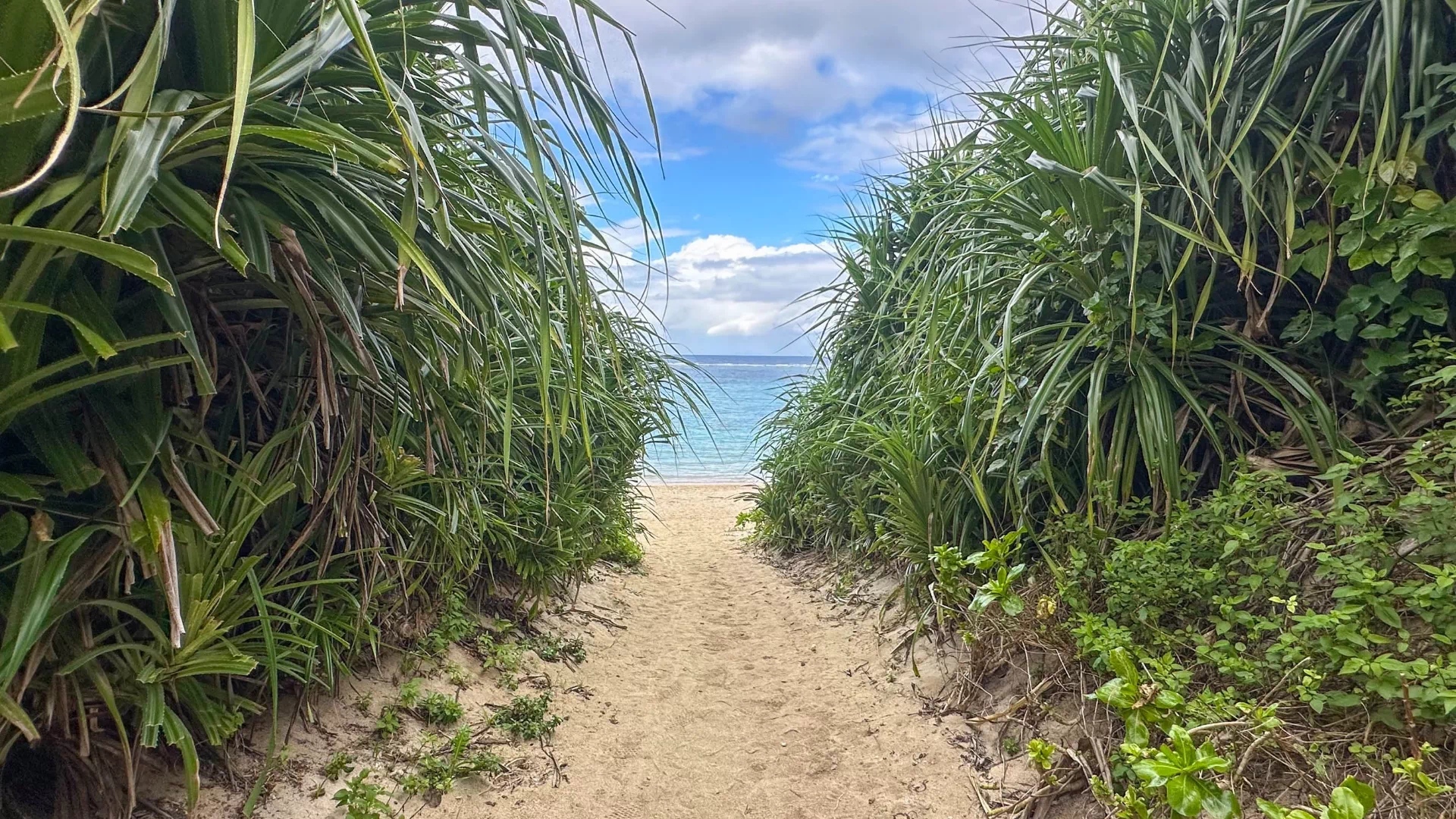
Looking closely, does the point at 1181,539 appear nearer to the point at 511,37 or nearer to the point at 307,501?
the point at 511,37

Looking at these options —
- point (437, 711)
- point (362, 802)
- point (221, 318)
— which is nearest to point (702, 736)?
point (437, 711)

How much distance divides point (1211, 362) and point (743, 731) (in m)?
1.76

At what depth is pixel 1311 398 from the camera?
162 cm

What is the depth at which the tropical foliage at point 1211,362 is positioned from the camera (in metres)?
1.25

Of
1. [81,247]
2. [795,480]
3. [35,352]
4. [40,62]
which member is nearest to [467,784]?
[35,352]

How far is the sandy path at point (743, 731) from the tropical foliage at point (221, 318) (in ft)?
2.51

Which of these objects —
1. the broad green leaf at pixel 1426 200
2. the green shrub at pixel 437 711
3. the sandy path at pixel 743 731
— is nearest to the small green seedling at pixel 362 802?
the sandy path at pixel 743 731

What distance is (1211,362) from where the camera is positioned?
71.9 inches

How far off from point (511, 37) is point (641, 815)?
1.75 metres

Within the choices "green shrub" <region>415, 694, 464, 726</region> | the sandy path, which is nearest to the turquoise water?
the sandy path

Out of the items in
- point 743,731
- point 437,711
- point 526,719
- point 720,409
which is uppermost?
point 720,409

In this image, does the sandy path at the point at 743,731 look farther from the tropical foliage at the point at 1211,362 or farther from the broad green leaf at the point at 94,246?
the broad green leaf at the point at 94,246

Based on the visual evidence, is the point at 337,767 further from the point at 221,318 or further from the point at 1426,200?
the point at 1426,200

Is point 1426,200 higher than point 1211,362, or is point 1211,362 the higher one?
point 1426,200
